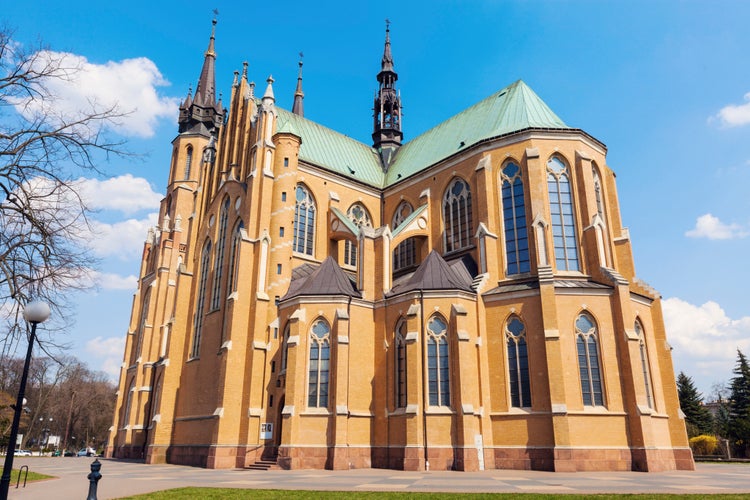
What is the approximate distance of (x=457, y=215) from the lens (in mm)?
31609

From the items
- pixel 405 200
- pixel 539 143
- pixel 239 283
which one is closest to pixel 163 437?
Result: pixel 239 283

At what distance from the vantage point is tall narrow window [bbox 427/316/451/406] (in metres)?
23.8

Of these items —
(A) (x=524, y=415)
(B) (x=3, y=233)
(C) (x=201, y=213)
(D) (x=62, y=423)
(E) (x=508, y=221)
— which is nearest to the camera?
(B) (x=3, y=233)

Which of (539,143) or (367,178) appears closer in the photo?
(539,143)

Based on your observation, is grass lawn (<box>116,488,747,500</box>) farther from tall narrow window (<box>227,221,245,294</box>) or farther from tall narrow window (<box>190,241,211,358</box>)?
tall narrow window (<box>190,241,211,358</box>)

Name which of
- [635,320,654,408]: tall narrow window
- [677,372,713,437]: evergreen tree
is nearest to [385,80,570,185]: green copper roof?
[635,320,654,408]: tall narrow window

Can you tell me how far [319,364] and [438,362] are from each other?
19.8 feet

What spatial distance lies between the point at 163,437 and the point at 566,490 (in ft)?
87.2

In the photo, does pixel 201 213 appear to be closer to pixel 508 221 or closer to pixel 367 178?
pixel 367 178

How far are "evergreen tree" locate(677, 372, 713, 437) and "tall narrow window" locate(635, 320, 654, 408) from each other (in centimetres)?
2990

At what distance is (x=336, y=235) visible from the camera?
112 ft

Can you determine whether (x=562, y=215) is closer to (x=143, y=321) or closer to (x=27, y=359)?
(x=27, y=359)

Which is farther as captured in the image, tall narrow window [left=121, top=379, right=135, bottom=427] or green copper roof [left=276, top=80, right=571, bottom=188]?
tall narrow window [left=121, top=379, right=135, bottom=427]

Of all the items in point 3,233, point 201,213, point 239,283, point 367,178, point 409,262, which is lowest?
point 3,233
